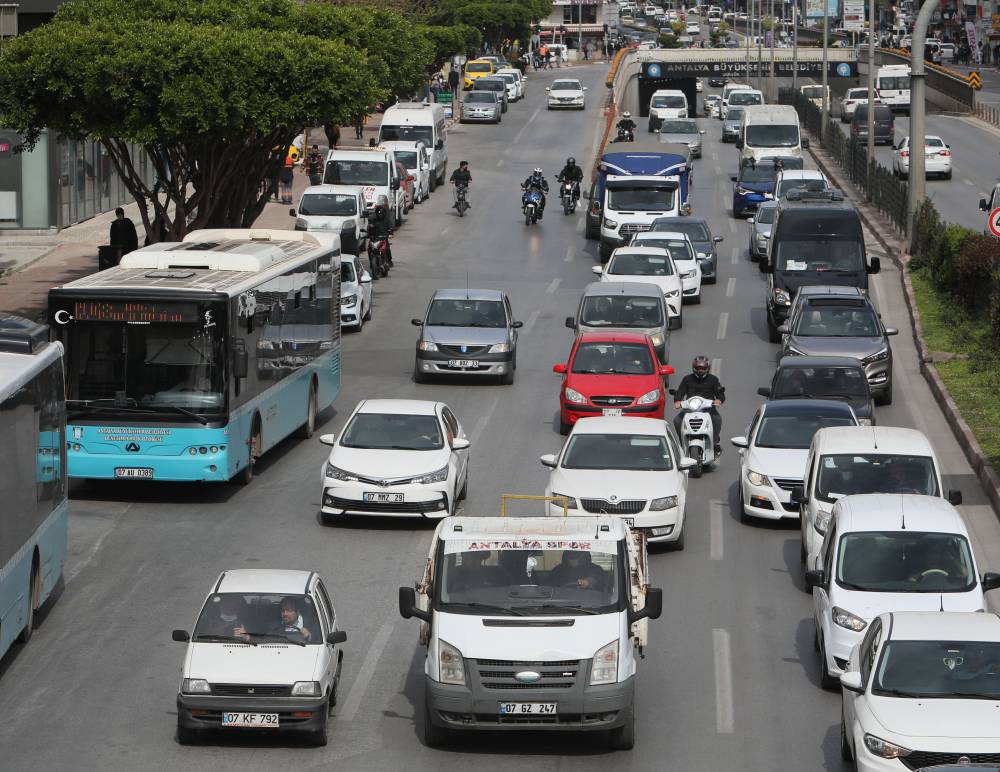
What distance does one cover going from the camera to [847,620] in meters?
15.6

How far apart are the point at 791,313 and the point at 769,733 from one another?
1709 centimetres

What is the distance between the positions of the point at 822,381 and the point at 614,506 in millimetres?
6943

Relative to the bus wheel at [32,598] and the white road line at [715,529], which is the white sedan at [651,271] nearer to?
the white road line at [715,529]

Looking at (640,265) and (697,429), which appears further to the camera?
(640,265)

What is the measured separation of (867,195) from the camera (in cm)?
5500

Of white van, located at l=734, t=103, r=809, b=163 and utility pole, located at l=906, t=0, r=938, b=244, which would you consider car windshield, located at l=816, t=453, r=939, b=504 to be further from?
white van, located at l=734, t=103, r=809, b=163

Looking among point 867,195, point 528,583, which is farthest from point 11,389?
point 867,195

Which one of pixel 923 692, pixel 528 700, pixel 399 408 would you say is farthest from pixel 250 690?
pixel 399 408

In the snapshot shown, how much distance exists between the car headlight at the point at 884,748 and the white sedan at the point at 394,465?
33.1ft

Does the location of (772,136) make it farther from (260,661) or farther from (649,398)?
(260,661)

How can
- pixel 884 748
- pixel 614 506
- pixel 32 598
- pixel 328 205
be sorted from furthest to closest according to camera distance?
pixel 328 205 → pixel 614 506 → pixel 32 598 → pixel 884 748

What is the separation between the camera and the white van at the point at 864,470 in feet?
65.1

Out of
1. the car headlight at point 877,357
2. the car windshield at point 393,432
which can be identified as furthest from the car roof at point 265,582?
the car headlight at point 877,357

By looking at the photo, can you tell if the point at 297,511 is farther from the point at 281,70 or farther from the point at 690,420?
the point at 281,70
